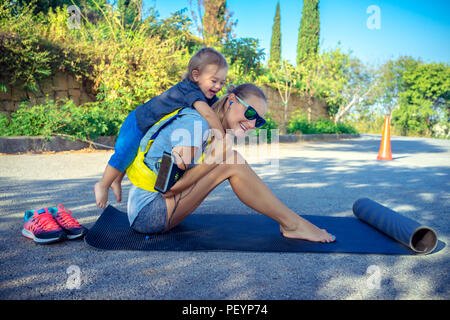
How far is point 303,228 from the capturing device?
2365mm

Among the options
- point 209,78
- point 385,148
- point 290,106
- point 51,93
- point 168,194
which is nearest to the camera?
point 168,194

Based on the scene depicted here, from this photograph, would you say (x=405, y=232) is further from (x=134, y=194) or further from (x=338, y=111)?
(x=338, y=111)

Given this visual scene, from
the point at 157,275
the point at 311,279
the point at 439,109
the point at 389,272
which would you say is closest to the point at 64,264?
the point at 157,275

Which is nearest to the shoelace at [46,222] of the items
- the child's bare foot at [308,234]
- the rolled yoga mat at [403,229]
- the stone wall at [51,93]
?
the child's bare foot at [308,234]

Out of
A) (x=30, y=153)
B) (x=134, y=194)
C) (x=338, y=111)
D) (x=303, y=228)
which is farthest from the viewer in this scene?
(x=338, y=111)

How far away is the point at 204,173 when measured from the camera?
2188 millimetres

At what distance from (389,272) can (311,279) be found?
1.54 ft

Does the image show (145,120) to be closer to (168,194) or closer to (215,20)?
(168,194)

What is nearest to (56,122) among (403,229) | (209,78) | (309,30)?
(209,78)

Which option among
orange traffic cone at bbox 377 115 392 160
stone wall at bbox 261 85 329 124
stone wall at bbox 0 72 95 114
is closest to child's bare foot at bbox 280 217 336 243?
orange traffic cone at bbox 377 115 392 160

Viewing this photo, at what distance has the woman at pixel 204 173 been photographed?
1995mm

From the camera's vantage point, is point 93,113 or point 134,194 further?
point 93,113

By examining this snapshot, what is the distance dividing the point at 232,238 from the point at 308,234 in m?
0.53

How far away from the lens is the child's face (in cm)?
259
